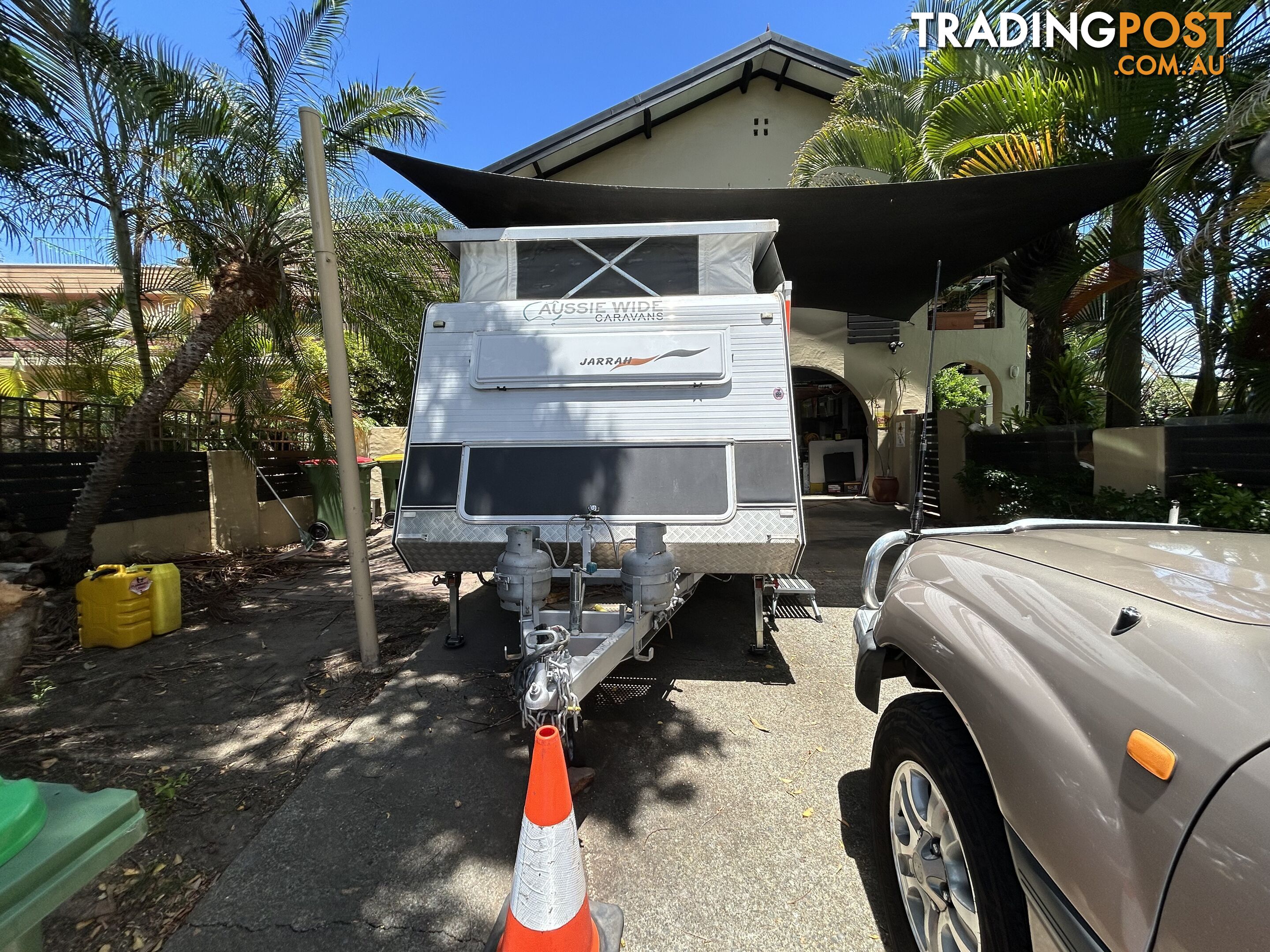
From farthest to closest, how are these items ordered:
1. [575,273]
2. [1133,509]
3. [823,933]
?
[1133,509] < [575,273] < [823,933]

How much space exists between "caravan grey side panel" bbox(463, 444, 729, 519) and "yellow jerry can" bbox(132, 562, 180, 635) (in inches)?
128

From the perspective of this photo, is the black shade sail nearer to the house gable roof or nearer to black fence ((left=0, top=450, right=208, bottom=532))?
black fence ((left=0, top=450, right=208, bottom=532))

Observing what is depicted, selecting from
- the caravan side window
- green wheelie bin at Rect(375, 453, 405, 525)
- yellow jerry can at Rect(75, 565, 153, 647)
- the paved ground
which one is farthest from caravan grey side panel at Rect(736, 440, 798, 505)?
green wheelie bin at Rect(375, 453, 405, 525)

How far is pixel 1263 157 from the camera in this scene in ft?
12.8

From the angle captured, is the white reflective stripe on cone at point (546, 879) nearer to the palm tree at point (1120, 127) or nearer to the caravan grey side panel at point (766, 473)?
the caravan grey side panel at point (766, 473)

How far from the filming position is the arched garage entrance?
1582 cm

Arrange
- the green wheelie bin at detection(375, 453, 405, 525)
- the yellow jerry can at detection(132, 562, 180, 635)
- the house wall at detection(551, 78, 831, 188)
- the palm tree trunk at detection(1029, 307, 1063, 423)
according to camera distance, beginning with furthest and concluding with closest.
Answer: the house wall at detection(551, 78, 831, 188)
the green wheelie bin at detection(375, 453, 405, 525)
the palm tree trunk at detection(1029, 307, 1063, 423)
the yellow jerry can at detection(132, 562, 180, 635)

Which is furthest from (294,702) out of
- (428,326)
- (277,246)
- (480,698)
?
(277,246)

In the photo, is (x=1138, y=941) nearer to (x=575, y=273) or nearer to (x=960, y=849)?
(x=960, y=849)

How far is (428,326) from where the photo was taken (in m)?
4.18

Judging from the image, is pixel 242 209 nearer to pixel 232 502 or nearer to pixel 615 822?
pixel 232 502

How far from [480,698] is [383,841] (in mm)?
1256

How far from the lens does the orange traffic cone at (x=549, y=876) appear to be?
5.30 feet

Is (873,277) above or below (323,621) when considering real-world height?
above
